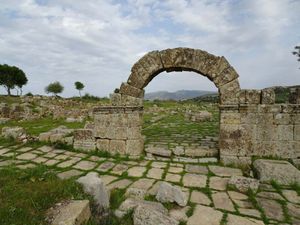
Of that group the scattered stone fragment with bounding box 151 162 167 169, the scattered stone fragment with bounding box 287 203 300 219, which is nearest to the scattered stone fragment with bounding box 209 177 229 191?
the scattered stone fragment with bounding box 287 203 300 219

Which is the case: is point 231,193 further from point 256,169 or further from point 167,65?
point 167,65

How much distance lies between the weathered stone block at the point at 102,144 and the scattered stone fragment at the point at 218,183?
3336 millimetres

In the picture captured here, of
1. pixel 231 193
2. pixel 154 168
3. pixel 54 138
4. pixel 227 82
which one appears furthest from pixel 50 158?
pixel 227 82

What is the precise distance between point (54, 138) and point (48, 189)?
16.4ft

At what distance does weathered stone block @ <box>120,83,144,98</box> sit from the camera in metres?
7.32

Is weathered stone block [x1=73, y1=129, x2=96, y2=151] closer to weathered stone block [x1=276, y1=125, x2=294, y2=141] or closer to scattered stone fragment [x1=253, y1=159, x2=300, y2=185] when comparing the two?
scattered stone fragment [x1=253, y1=159, x2=300, y2=185]

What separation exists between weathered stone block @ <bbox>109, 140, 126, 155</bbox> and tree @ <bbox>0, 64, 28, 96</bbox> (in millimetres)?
42398

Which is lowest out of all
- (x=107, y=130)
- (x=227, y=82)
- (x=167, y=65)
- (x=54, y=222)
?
(x=54, y=222)

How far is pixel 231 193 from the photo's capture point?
4.75 m

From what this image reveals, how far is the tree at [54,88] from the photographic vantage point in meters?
53.9

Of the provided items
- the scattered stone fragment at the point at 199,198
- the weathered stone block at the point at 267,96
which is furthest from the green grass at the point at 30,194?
the weathered stone block at the point at 267,96

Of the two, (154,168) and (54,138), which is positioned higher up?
(54,138)

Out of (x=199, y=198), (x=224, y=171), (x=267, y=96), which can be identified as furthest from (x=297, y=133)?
(x=199, y=198)

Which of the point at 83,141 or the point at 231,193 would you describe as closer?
the point at 231,193
